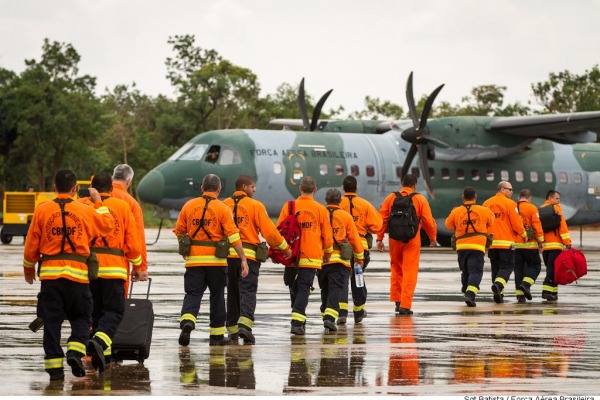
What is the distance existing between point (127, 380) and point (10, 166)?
2372 inches

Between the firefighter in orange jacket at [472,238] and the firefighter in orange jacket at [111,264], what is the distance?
7721 mm

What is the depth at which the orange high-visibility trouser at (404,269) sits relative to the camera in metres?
16.6

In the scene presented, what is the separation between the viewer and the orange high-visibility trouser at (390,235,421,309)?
1664 centimetres

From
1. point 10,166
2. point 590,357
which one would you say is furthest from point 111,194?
point 10,166

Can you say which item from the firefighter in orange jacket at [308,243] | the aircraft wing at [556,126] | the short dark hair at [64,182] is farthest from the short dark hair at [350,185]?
the aircraft wing at [556,126]

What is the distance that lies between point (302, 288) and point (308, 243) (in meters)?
0.52

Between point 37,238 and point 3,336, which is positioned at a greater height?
point 37,238

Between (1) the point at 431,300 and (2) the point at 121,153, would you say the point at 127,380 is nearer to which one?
(1) the point at 431,300

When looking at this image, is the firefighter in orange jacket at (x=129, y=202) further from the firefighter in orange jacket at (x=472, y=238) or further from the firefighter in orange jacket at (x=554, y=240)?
the firefighter in orange jacket at (x=554, y=240)

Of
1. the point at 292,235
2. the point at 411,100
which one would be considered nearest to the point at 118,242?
the point at 292,235

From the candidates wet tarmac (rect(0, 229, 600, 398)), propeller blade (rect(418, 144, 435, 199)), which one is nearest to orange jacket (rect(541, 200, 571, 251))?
wet tarmac (rect(0, 229, 600, 398))

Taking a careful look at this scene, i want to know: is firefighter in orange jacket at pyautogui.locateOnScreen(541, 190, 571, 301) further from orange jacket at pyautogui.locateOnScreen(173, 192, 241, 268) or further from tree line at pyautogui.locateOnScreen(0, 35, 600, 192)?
tree line at pyautogui.locateOnScreen(0, 35, 600, 192)

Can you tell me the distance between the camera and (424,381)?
33.2 ft

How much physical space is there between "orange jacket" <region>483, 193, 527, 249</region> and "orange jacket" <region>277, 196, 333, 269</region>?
17.3ft
